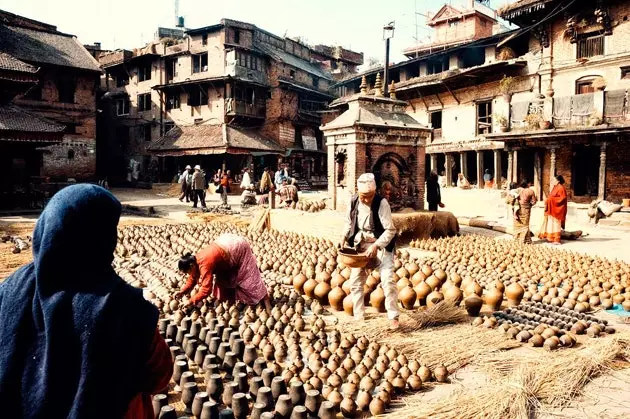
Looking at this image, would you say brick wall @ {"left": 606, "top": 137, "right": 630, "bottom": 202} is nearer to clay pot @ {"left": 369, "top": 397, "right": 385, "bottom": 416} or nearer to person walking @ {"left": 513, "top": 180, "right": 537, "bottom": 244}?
person walking @ {"left": 513, "top": 180, "right": 537, "bottom": 244}

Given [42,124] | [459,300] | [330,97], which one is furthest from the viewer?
[330,97]

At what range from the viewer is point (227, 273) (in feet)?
19.1

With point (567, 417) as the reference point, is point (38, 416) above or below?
above

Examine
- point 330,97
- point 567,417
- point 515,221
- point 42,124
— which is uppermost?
point 330,97

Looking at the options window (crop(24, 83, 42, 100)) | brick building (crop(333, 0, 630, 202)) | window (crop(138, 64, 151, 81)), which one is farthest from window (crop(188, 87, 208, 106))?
brick building (crop(333, 0, 630, 202))

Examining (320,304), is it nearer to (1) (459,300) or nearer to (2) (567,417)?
(1) (459,300)

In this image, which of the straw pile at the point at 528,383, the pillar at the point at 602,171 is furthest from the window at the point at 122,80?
the straw pile at the point at 528,383

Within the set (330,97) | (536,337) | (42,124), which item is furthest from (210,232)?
(330,97)

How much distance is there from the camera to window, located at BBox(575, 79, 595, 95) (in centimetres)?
2016

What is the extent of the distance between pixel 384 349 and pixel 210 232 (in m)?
8.40

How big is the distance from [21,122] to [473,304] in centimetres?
1935

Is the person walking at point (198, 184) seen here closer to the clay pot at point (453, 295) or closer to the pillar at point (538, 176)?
the clay pot at point (453, 295)

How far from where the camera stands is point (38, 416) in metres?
1.65

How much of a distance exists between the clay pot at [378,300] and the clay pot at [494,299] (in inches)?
55.6
